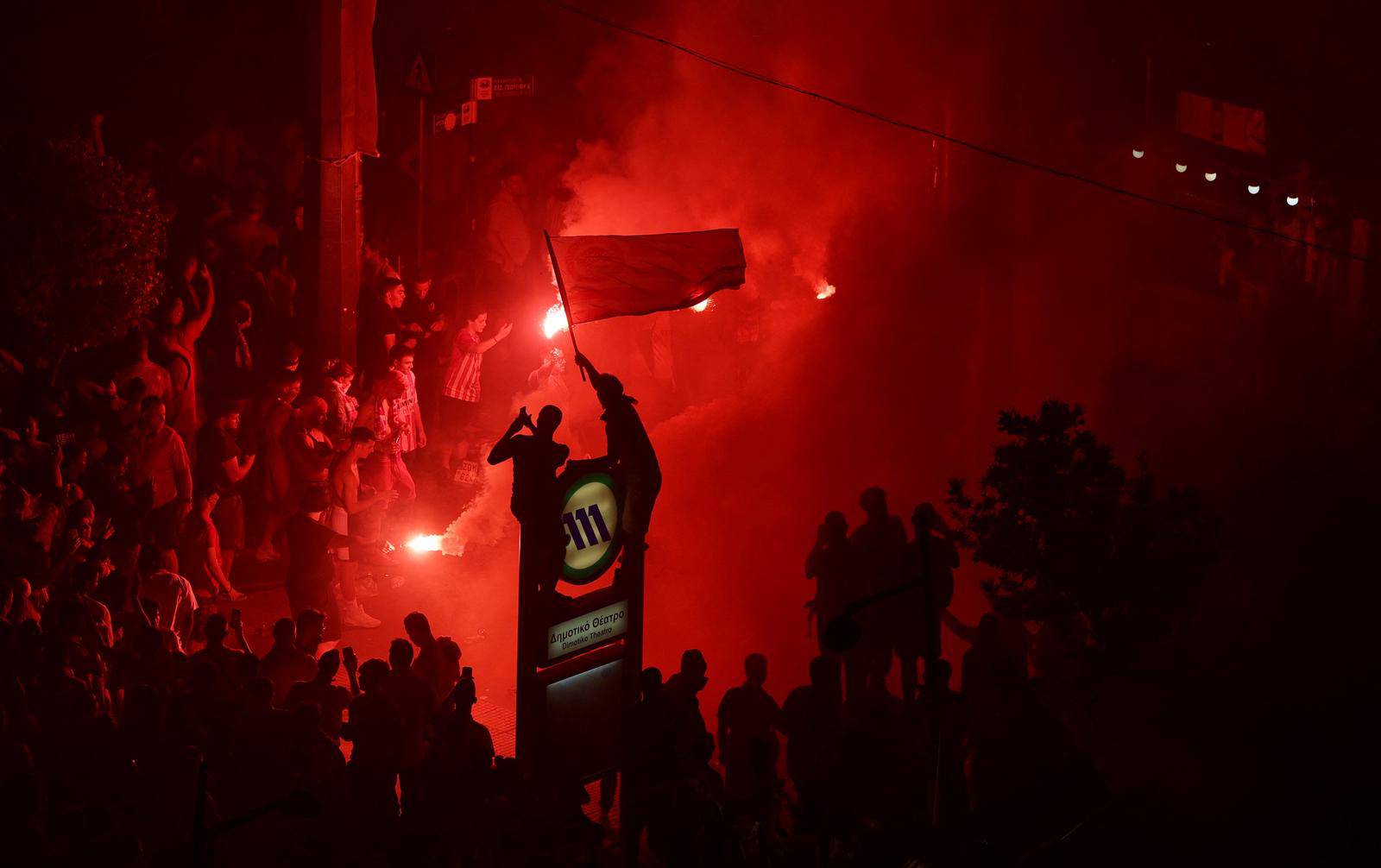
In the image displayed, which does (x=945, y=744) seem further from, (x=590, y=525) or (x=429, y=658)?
(x=429, y=658)

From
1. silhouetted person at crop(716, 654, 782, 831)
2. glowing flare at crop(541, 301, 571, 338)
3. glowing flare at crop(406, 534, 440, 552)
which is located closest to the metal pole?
glowing flare at crop(541, 301, 571, 338)

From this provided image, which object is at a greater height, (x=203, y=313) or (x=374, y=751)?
(x=203, y=313)

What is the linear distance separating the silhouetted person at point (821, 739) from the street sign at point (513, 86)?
13.5 metres

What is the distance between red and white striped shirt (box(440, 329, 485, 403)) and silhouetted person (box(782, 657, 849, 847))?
8.63 metres

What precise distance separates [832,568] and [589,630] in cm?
254

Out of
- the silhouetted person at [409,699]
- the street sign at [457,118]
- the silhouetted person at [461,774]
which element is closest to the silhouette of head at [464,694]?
the silhouetted person at [461,774]

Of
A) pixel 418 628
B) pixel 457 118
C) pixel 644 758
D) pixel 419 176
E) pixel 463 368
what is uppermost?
pixel 457 118

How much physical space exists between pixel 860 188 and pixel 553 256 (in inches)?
483

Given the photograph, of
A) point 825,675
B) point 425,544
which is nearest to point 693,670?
point 825,675

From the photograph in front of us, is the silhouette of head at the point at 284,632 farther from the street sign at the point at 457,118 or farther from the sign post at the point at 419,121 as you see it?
the street sign at the point at 457,118

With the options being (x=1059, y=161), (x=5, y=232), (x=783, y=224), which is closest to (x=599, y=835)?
(x=5, y=232)

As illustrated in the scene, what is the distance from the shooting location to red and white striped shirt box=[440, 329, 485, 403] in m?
15.3

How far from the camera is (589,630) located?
24.0 ft

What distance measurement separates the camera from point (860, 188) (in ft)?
63.8
